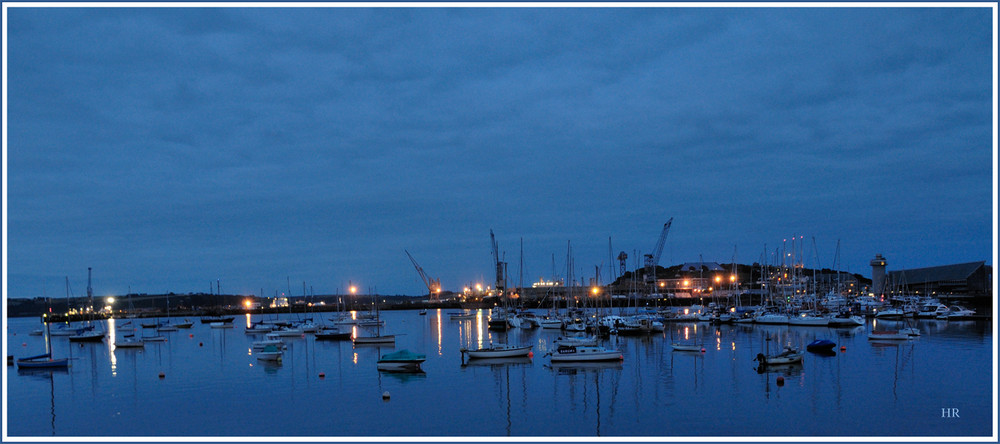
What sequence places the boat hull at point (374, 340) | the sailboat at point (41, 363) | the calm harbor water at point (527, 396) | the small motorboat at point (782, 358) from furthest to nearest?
the boat hull at point (374, 340) < the sailboat at point (41, 363) < the small motorboat at point (782, 358) < the calm harbor water at point (527, 396)

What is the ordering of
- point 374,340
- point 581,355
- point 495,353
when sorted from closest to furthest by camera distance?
point 581,355, point 495,353, point 374,340

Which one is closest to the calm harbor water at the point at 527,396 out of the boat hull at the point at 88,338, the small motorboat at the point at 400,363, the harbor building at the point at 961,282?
the small motorboat at the point at 400,363

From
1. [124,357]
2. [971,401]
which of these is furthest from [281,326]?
[971,401]

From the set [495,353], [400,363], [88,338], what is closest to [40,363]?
[400,363]

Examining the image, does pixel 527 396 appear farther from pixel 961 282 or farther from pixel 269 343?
pixel 961 282

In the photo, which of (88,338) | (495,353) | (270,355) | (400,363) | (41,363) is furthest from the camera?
(88,338)

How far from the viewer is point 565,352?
48938 mm

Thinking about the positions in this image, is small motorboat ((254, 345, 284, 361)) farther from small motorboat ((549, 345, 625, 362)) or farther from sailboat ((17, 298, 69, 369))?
small motorboat ((549, 345, 625, 362))

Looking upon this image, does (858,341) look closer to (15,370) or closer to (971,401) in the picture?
(971,401)

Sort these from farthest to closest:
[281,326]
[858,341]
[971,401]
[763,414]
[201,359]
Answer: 1. [281,326]
2. [858,341]
3. [201,359]
4. [971,401]
5. [763,414]

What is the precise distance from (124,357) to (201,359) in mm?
7820

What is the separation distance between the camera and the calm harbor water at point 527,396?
2953 centimetres

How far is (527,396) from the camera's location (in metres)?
36.5

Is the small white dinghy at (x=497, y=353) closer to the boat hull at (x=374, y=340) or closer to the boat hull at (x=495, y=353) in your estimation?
the boat hull at (x=495, y=353)
